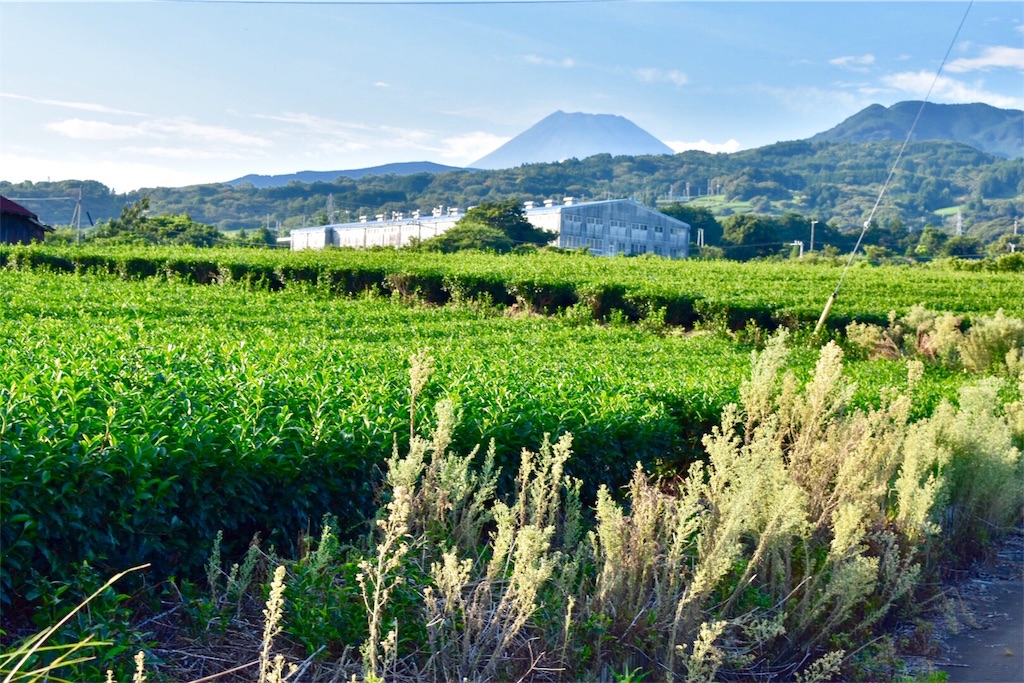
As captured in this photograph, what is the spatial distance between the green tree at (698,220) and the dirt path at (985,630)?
236 ft

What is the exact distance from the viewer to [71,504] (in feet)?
10.4

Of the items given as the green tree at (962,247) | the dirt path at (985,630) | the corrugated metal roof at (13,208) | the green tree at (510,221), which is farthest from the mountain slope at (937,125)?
the dirt path at (985,630)

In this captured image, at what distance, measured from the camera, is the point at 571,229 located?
6450cm

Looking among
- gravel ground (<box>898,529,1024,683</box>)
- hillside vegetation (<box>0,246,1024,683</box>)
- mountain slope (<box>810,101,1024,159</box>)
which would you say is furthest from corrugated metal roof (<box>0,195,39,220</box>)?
mountain slope (<box>810,101,1024,159</box>)

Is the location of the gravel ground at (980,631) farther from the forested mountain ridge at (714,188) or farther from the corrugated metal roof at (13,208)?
the forested mountain ridge at (714,188)

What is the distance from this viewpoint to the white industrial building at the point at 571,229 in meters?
63.0

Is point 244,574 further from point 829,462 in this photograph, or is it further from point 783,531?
point 829,462

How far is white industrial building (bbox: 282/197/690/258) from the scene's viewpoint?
62969mm

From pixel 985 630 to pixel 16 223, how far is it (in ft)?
101

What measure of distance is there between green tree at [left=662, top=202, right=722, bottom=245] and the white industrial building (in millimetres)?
1184

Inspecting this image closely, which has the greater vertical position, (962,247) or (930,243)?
(930,243)

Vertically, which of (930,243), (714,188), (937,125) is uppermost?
(937,125)

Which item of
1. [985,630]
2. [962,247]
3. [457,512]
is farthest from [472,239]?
[457,512]

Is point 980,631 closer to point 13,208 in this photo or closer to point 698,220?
point 13,208
